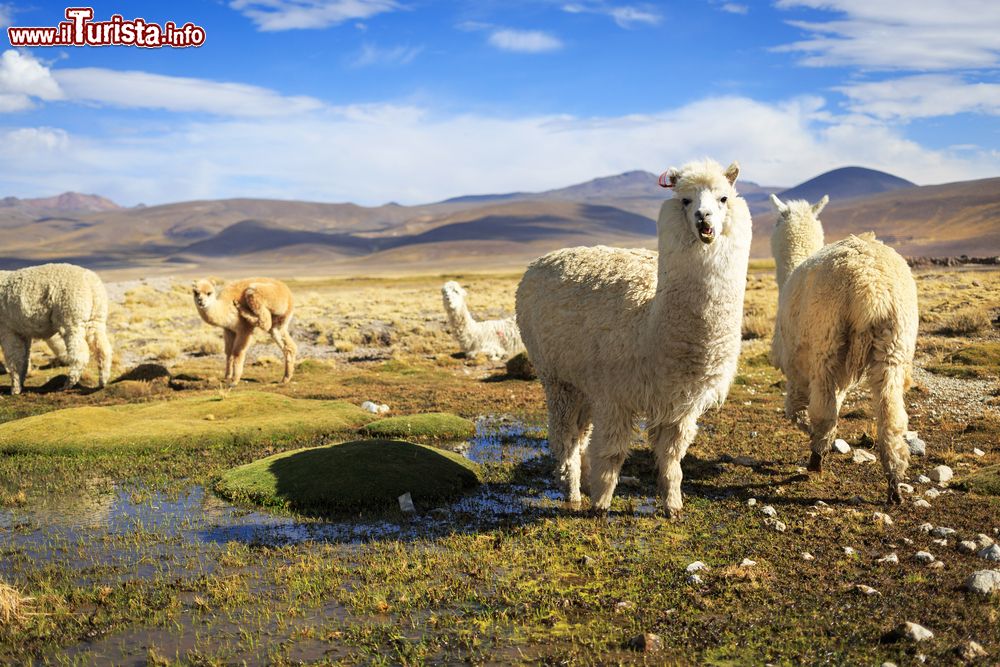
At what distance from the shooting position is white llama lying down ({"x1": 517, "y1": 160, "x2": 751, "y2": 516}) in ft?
19.7

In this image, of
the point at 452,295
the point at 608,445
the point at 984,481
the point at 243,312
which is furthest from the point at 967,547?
the point at 243,312

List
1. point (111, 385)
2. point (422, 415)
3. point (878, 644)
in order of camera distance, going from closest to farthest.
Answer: point (878, 644) → point (422, 415) → point (111, 385)

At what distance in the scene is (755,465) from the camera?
9.02 m

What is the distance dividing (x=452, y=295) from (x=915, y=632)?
13543 mm

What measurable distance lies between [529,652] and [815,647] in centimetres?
176

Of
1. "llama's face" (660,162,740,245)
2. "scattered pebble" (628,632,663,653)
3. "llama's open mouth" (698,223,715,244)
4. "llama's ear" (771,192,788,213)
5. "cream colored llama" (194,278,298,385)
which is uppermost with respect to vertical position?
"llama's ear" (771,192,788,213)

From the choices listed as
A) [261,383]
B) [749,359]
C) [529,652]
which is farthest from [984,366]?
[261,383]

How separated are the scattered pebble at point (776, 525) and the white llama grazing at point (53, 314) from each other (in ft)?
39.6

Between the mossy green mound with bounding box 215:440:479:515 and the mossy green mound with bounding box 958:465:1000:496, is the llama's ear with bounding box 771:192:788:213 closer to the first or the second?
the mossy green mound with bounding box 958:465:1000:496

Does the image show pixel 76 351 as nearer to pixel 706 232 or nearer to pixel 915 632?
pixel 706 232

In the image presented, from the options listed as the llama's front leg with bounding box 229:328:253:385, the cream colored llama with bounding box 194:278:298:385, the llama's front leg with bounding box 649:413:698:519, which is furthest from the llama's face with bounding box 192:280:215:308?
the llama's front leg with bounding box 649:413:698:519

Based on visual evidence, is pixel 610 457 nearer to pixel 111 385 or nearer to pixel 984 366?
pixel 984 366

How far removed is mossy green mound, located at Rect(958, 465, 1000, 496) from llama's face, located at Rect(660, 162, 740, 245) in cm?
417

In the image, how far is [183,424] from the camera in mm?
10805
